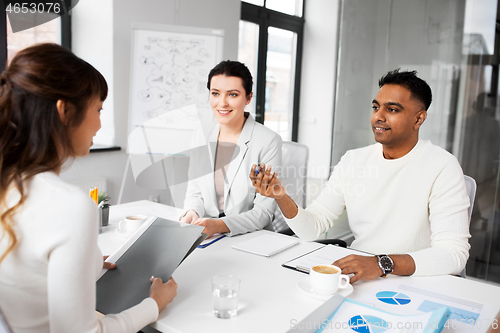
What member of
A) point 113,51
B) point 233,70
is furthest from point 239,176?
point 113,51

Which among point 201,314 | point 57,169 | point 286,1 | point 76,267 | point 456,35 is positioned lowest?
point 201,314

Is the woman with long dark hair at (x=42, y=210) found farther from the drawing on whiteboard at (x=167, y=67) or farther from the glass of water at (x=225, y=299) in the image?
the drawing on whiteboard at (x=167, y=67)

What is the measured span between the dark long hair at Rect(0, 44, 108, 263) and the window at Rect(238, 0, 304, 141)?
369 cm

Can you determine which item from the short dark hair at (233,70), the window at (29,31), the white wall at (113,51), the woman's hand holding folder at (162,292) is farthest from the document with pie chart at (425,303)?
the window at (29,31)

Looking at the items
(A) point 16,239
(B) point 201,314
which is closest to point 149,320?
(B) point 201,314

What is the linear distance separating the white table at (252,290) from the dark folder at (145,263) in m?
0.08

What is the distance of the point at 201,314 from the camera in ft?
3.20

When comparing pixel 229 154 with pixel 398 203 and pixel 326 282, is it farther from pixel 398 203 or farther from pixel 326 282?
pixel 326 282

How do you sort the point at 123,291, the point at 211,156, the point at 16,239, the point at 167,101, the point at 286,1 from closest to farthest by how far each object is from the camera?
the point at 16,239 < the point at 123,291 < the point at 211,156 < the point at 167,101 < the point at 286,1

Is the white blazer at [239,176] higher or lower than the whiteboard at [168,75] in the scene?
lower

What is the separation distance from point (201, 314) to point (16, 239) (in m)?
0.44

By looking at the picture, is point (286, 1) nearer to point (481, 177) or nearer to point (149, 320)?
point (481, 177)

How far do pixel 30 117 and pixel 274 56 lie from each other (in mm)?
4212

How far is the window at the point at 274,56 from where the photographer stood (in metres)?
4.47
